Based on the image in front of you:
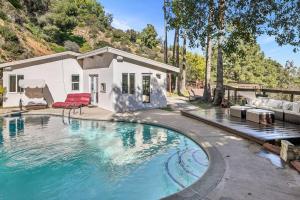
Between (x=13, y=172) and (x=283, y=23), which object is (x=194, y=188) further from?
(x=283, y=23)

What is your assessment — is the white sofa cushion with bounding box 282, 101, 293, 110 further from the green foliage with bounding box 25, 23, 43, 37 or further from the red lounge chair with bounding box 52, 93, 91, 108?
the green foliage with bounding box 25, 23, 43, 37

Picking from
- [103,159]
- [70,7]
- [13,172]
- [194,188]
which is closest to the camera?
[194,188]

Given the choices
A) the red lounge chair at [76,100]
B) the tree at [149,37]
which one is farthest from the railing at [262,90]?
the tree at [149,37]

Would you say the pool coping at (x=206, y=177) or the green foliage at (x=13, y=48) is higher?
the green foliage at (x=13, y=48)

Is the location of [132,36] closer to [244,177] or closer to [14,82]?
[14,82]

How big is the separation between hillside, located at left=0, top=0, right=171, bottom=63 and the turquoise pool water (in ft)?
61.2

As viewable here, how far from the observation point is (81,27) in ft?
177

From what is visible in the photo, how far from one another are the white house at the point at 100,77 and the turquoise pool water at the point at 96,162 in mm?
4542

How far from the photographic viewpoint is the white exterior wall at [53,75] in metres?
18.0

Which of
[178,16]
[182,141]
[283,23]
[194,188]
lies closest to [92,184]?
[194,188]

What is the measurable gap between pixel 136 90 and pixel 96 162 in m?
9.61

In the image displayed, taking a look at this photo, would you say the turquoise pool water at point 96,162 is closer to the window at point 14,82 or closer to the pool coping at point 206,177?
the pool coping at point 206,177

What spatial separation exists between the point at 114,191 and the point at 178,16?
672 centimetres

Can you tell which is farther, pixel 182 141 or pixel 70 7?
pixel 70 7
